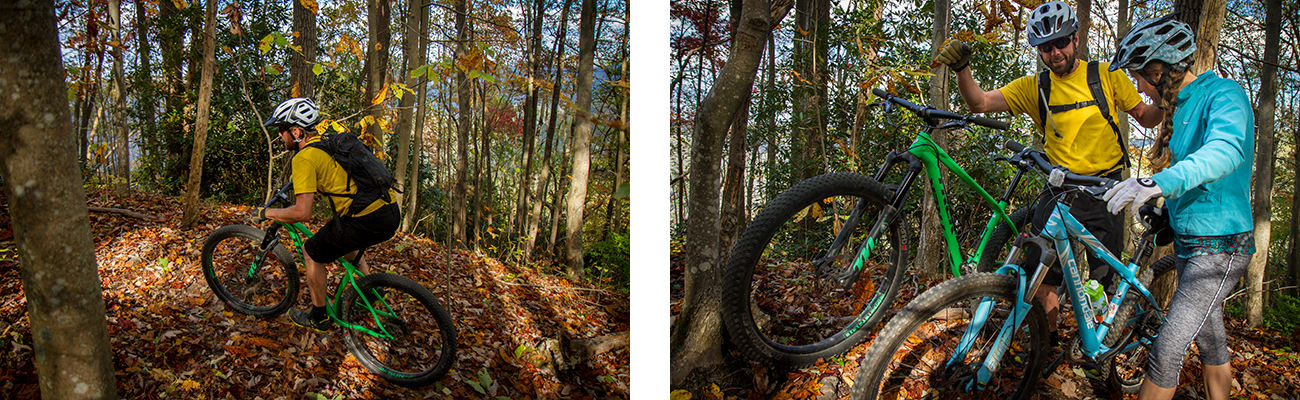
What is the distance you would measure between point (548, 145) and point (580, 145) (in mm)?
133

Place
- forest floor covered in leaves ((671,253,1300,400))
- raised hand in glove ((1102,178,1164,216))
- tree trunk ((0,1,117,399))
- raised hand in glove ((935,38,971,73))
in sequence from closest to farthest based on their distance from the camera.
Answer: tree trunk ((0,1,117,399))
raised hand in glove ((1102,178,1164,216))
forest floor covered in leaves ((671,253,1300,400))
raised hand in glove ((935,38,971,73))

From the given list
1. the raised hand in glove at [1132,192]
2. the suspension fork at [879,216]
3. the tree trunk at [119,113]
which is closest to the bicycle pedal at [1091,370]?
the raised hand in glove at [1132,192]

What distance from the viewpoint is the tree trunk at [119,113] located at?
166cm

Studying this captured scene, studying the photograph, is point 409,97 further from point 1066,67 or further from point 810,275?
point 1066,67

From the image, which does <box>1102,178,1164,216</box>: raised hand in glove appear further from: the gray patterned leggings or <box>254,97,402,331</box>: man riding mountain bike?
<box>254,97,402,331</box>: man riding mountain bike

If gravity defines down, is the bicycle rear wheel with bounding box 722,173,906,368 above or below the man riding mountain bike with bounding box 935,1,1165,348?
below

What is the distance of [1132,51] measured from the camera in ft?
5.66

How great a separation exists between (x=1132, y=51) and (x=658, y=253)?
5.43ft

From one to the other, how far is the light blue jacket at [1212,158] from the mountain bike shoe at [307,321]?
250cm

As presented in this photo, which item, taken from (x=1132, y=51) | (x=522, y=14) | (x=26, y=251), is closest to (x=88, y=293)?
(x=26, y=251)

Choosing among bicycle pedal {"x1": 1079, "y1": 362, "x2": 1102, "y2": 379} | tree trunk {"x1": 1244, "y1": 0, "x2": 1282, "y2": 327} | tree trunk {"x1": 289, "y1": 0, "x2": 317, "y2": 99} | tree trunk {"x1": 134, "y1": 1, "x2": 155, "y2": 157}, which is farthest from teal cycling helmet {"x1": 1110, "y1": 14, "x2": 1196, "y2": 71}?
tree trunk {"x1": 134, "y1": 1, "x2": 155, "y2": 157}

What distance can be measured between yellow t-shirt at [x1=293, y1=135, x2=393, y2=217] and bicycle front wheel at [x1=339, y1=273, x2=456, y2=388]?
28cm

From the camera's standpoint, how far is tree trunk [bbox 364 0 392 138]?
6.64 feet

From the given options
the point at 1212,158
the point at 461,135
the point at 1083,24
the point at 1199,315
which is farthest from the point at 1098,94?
the point at 461,135
